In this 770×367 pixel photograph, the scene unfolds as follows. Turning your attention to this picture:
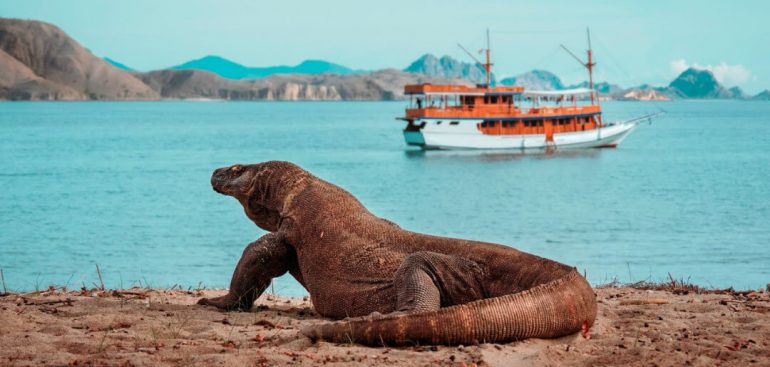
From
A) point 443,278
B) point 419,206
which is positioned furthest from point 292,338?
point 419,206

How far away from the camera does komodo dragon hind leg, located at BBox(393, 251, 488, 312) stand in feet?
21.8

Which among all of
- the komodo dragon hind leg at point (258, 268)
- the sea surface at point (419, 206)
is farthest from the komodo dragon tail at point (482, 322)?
the sea surface at point (419, 206)

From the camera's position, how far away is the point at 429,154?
66.6 metres

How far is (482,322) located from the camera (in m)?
5.99

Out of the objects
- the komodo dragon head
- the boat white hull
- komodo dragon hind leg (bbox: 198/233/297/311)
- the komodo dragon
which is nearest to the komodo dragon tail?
the komodo dragon

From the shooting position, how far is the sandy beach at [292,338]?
5773 millimetres

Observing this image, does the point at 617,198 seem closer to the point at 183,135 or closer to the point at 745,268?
the point at 745,268

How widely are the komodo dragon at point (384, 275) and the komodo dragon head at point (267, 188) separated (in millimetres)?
12

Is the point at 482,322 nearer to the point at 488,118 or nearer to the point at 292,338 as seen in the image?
the point at 292,338

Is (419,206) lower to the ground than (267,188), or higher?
lower

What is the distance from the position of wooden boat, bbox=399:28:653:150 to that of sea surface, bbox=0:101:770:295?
1212mm

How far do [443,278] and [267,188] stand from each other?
2433 mm

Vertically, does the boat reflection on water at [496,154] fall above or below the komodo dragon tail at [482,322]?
below

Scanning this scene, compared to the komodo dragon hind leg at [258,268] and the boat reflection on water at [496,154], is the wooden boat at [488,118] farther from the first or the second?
the komodo dragon hind leg at [258,268]
